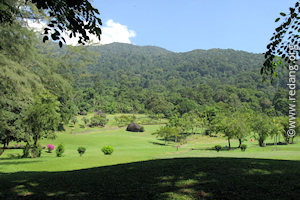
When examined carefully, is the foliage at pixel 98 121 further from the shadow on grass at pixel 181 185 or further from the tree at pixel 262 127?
the shadow on grass at pixel 181 185

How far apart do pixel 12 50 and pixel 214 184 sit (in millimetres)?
14273

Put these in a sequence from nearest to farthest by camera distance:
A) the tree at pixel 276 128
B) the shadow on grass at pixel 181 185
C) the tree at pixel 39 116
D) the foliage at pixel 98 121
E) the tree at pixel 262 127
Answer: the shadow on grass at pixel 181 185, the tree at pixel 39 116, the tree at pixel 262 127, the tree at pixel 276 128, the foliage at pixel 98 121

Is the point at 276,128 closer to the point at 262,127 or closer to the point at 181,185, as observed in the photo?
the point at 262,127

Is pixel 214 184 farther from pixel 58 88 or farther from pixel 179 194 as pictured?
pixel 58 88

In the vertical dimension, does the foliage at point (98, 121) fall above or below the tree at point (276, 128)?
below

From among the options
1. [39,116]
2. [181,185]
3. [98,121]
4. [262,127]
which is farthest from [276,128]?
[98,121]

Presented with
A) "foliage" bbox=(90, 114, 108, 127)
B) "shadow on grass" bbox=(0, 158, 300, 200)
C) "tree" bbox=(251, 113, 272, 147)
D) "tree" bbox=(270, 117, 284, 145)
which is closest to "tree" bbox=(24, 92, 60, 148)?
"shadow on grass" bbox=(0, 158, 300, 200)

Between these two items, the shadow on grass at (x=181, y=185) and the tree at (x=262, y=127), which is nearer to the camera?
the shadow on grass at (x=181, y=185)

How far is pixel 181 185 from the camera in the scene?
5820 millimetres

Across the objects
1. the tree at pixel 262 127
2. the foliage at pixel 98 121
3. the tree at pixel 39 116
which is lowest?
the foliage at pixel 98 121

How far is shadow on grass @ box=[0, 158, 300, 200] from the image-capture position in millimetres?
5176

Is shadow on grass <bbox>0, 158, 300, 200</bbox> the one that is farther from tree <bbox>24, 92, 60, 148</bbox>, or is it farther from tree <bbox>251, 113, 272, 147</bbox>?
tree <bbox>251, 113, 272, 147</bbox>

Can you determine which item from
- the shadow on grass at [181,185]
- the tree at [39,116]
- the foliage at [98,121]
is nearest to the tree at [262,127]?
the tree at [39,116]

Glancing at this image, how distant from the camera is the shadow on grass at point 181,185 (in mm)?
5176
